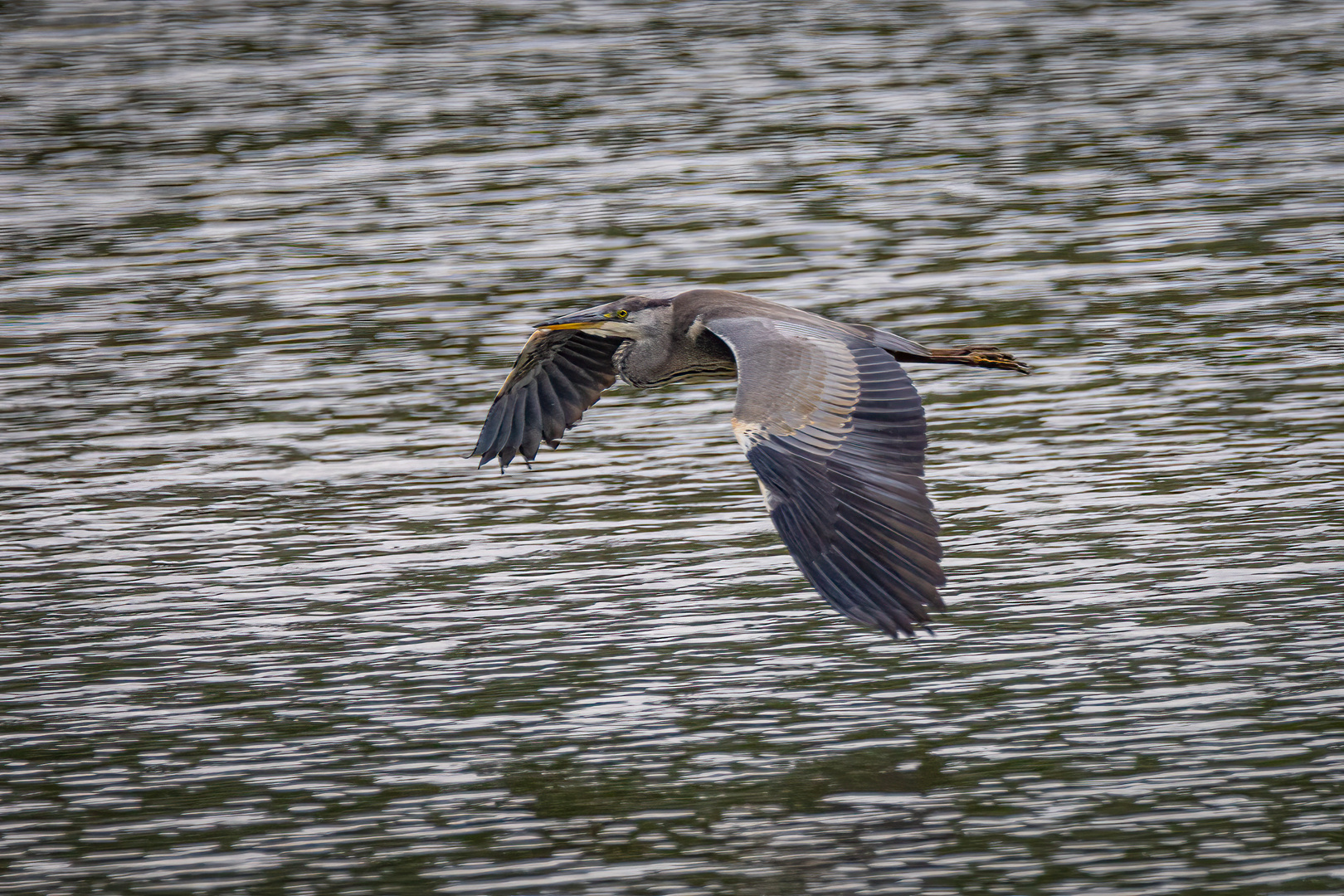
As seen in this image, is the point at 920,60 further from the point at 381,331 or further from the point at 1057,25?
the point at 381,331

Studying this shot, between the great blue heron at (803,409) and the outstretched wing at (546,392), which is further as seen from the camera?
the outstretched wing at (546,392)

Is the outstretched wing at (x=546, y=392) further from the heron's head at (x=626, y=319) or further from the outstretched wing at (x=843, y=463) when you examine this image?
the outstretched wing at (x=843, y=463)

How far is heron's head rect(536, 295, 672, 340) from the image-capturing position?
8734mm

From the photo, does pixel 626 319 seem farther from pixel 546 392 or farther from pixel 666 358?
pixel 546 392

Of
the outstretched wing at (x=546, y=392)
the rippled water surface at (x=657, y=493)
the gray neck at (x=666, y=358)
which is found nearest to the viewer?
the rippled water surface at (x=657, y=493)

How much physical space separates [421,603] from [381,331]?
4.85 meters

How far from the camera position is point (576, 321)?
8.84 meters

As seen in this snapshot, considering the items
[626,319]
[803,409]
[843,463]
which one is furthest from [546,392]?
[843,463]

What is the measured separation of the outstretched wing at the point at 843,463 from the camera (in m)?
6.39

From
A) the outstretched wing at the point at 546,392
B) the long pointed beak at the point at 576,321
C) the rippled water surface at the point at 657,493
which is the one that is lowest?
the rippled water surface at the point at 657,493

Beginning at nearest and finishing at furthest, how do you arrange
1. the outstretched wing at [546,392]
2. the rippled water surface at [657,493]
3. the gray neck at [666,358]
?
the rippled water surface at [657,493] < the gray neck at [666,358] < the outstretched wing at [546,392]

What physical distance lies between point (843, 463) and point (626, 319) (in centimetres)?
219

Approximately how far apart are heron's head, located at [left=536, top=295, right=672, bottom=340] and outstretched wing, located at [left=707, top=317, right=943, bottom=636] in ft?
2.80

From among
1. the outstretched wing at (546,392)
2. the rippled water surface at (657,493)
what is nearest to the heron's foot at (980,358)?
the rippled water surface at (657,493)
